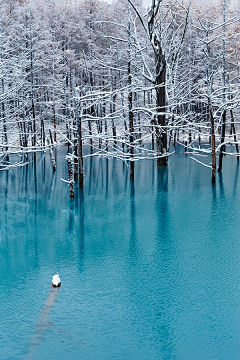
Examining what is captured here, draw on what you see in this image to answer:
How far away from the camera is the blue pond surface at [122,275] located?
7.57 metres

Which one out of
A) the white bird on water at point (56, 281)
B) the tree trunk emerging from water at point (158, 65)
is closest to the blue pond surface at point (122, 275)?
the white bird on water at point (56, 281)

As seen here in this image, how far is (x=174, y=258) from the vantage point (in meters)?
11.9

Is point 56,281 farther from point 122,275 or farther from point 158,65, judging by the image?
point 158,65

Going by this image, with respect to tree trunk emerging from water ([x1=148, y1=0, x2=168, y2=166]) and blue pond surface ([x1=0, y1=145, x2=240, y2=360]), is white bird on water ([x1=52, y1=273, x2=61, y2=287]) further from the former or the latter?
tree trunk emerging from water ([x1=148, y1=0, x2=168, y2=166])

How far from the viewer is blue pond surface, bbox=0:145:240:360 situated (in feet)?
24.8

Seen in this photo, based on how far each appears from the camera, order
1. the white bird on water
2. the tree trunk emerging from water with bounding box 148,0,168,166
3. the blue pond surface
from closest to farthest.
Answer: the blue pond surface → the white bird on water → the tree trunk emerging from water with bounding box 148,0,168,166

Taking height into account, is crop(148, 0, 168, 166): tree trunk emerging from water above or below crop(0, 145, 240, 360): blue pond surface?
above

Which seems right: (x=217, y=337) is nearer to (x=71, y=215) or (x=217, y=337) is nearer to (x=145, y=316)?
(x=145, y=316)

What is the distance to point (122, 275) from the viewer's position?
10625mm

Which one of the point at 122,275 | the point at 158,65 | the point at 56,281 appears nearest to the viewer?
the point at 56,281

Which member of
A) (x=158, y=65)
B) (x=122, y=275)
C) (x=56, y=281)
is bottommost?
(x=122, y=275)

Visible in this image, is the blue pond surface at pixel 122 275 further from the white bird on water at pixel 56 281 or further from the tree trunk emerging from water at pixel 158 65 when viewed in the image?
the tree trunk emerging from water at pixel 158 65

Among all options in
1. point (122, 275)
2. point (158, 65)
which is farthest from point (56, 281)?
point (158, 65)

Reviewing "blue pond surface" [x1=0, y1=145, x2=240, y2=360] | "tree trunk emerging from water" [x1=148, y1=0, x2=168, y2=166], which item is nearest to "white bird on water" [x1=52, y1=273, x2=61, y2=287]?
"blue pond surface" [x1=0, y1=145, x2=240, y2=360]
